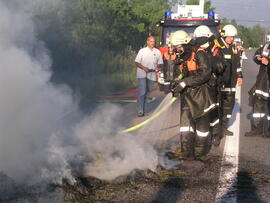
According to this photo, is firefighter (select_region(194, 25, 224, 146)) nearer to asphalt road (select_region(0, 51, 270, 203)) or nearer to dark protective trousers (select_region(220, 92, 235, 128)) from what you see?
asphalt road (select_region(0, 51, 270, 203))

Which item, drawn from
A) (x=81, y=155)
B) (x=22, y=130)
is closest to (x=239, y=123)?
(x=81, y=155)

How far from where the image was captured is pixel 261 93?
8477 mm

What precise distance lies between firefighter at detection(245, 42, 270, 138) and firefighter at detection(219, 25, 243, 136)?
1.17ft

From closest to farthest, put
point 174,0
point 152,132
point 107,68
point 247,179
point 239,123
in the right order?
point 247,179 → point 152,132 → point 239,123 → point 107,68 → point 174,0

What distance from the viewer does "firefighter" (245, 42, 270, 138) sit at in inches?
329

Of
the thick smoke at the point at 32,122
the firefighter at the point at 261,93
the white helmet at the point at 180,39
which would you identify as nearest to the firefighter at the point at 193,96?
the white helmet at the point at 180,39

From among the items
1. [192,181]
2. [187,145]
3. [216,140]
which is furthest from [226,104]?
[192,181]

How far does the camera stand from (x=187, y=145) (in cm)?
663

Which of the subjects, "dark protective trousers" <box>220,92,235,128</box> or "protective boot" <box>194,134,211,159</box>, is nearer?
"protective boot" <box>194,134,211,159</box>

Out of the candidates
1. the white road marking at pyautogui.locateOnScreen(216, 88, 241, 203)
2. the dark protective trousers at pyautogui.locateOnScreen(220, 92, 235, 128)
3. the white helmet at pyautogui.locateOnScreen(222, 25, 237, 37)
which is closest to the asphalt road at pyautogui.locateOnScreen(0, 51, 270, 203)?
the white road marking at pyautogui.locateOnScreen(216, 88, 241, 203)

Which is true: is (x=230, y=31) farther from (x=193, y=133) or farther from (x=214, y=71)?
(x=193, y=133)

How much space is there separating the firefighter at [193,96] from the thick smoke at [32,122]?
991mm

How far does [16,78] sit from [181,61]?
107 inches

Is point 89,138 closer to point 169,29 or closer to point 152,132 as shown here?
point 152,132
